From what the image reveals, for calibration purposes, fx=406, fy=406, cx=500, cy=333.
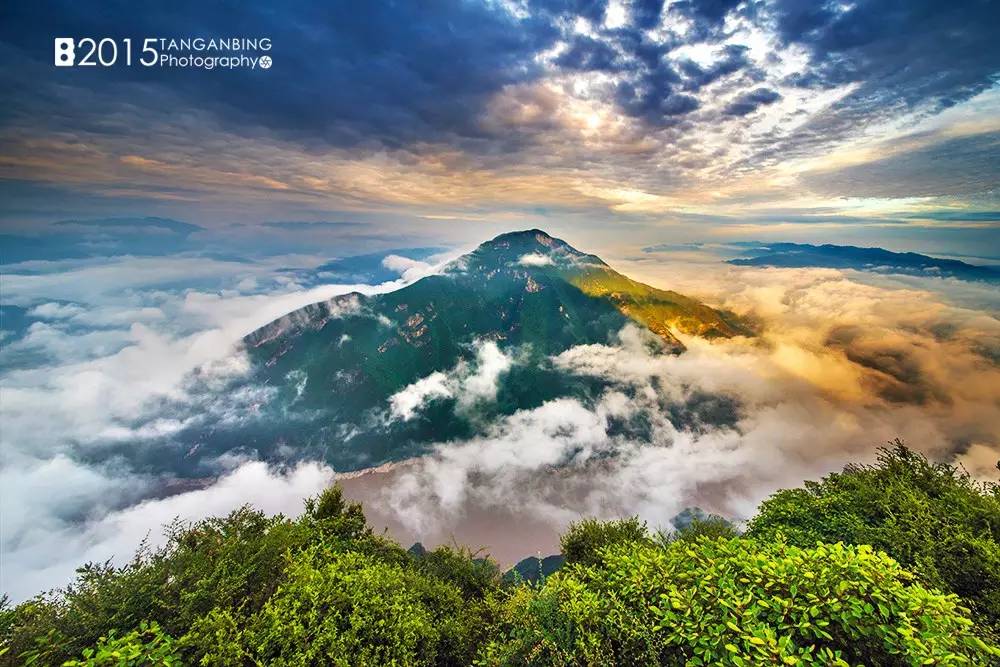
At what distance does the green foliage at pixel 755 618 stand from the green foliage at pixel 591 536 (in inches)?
1144

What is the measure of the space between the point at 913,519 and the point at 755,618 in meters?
19.7

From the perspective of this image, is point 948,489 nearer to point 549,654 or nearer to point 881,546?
point 881,546

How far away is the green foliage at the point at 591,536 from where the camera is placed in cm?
4128

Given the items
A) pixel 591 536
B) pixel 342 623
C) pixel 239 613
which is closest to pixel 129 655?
pixel 239 613

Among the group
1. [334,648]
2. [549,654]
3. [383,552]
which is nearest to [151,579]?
[334,648]

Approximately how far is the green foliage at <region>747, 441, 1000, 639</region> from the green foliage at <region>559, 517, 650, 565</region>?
1620cm

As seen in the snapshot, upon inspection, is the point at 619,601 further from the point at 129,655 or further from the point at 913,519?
the point at 913,519

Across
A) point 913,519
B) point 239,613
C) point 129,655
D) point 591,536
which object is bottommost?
point 591,536

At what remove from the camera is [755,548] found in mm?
15695

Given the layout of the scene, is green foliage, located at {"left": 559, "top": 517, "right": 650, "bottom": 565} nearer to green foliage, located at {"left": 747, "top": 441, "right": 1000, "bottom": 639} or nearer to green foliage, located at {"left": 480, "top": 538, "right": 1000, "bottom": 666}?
green foliage, located at {"left": 747, "top": 441, "right": 1000, "bottom": 639}

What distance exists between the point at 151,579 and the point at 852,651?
2873cm

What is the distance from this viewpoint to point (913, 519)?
21547 mm

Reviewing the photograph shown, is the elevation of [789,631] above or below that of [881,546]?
above

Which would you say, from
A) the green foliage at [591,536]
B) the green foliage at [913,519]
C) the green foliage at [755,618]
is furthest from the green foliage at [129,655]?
the green foliage at [591,536]
